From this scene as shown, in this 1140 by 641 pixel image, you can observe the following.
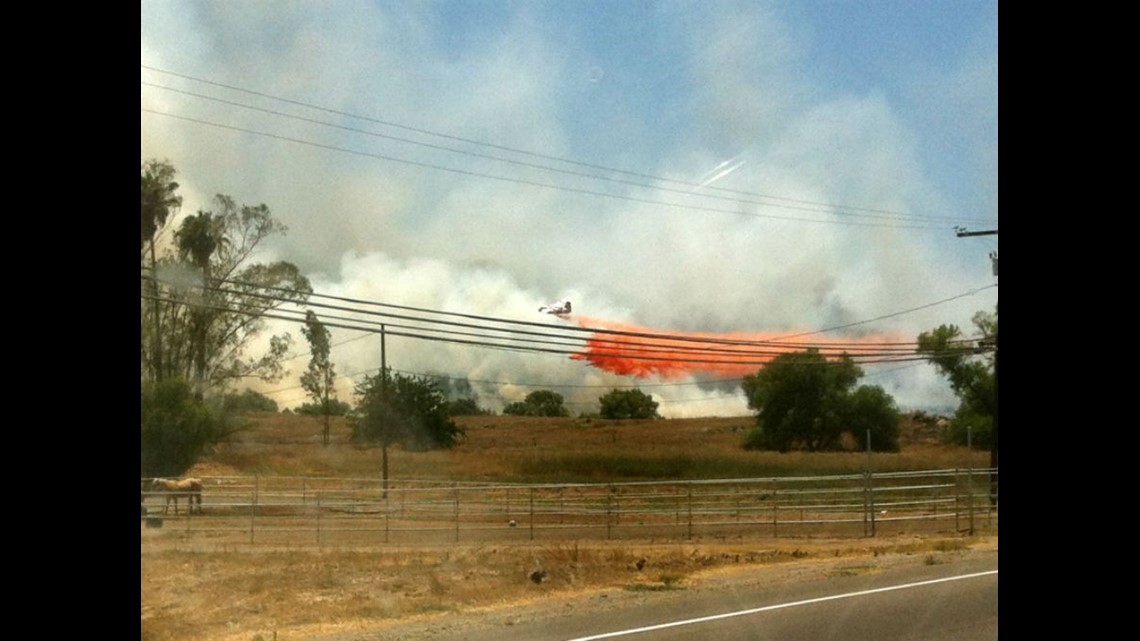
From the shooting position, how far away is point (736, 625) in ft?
9.81

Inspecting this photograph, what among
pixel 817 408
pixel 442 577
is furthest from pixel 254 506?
pixel 817 408

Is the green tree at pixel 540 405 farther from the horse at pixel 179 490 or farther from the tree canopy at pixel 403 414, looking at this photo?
the horse at pixel 179 490

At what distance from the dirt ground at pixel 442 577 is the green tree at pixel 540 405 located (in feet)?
1.79

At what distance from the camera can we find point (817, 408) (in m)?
3.77

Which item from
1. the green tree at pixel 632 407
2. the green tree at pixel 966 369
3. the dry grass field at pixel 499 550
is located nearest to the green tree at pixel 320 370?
the dry grass field at pixel 499 550

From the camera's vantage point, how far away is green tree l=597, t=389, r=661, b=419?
4.04 m

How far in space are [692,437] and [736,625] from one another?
105 centimetres

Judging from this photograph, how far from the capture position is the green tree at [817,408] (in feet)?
12.0

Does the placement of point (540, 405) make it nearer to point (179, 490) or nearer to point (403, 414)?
point (403, 414)

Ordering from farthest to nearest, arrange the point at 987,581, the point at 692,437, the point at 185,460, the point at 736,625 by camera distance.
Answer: the point at 692,437, the point at 185,460, the point at 736,625, the point at 987,581

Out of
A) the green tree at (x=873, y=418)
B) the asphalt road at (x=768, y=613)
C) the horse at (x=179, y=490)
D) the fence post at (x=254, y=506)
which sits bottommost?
the asphalt road at (x=768, y=613)
